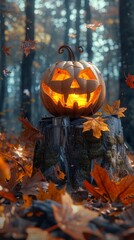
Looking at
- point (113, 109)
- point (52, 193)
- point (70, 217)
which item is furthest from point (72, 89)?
point (70, 217)

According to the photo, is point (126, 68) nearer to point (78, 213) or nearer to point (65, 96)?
point (65, 96)

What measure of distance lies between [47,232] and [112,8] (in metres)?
31.5

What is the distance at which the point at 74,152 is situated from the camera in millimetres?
3170

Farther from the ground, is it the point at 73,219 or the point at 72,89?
the point at 72,89

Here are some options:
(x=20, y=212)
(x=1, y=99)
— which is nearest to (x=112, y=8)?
(x=1, y=99)

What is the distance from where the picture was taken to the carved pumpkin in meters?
3.52

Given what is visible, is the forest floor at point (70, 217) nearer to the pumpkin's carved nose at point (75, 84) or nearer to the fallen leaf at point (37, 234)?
the fallen leaf at point (37, 234)

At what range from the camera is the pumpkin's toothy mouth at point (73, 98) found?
3580 mm

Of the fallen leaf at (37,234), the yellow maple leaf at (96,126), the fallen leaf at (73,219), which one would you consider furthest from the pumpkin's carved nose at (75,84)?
the fallen leaf at (37,234)

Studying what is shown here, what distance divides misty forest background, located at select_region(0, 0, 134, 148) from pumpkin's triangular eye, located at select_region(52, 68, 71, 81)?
4.57 feet

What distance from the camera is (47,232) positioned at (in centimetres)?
136

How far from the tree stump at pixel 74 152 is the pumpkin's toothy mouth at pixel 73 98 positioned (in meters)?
0.36

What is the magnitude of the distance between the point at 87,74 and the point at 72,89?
0.35 meters

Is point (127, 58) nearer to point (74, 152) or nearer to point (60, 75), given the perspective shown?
point (60, 75)
